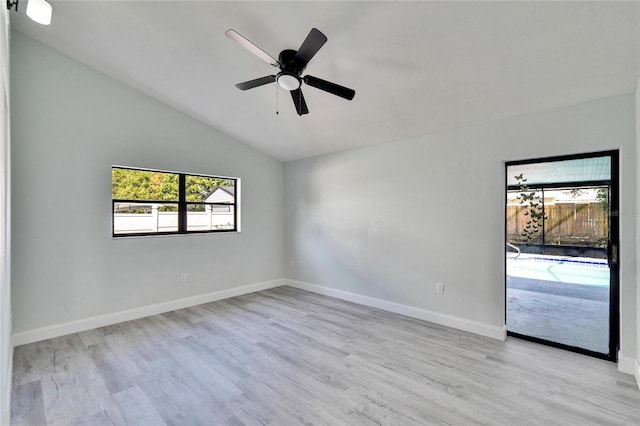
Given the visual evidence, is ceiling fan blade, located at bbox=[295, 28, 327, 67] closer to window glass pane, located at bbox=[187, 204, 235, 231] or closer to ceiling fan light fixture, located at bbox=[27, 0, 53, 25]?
ceiling fan light fixture, located at bbox=[27, 0, 53, 25]

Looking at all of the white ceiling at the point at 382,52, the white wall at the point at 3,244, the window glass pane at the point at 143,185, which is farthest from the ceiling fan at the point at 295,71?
the window glass pane at the point at 143,185

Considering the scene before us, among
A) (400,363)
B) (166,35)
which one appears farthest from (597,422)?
(166,35)

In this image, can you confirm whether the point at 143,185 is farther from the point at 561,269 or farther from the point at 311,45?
the point at 561,269

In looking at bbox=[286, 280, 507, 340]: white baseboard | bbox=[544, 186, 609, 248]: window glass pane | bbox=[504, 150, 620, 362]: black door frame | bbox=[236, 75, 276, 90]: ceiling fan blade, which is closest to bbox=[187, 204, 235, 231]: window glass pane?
bbox=[286, 280, 507, 340]: white baseboard

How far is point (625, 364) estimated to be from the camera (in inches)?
100

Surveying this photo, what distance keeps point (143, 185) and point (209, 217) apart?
108 centimetres

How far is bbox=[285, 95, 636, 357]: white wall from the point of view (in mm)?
2701

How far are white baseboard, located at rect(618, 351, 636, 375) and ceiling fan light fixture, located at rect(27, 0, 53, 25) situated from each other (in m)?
5.75

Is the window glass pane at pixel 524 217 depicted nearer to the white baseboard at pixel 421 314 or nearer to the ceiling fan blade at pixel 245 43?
the white baseboard at pixel 421 314

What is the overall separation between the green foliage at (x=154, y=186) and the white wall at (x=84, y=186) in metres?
0.15

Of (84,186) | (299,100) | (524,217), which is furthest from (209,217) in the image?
(524,217)

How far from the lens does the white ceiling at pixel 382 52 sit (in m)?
2.16

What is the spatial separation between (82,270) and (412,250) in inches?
166

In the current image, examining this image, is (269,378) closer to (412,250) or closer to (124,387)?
(124,387)
